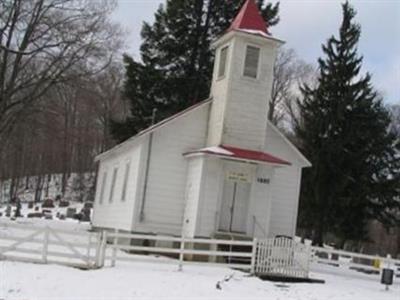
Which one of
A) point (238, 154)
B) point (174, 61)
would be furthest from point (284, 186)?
point (174, 61)

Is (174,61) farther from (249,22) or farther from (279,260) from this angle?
(279,260)

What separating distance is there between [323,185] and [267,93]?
1413 centimetres

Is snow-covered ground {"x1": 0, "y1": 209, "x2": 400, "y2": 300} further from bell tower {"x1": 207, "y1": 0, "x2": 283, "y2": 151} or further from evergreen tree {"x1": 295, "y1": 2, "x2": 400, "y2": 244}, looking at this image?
evergreen tree {"x1": 295, "y1": 2, "x2": 400, "y2": 244}

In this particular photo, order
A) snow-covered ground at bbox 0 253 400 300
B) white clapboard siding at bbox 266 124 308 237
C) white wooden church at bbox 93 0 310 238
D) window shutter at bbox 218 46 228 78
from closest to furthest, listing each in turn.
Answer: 1. snow-covered ground at bbox 0 253 400 300
2. white wooden church at bbox 93 0 310 238
3. window shutter at bbox 218 46 228 78
4. white clapboard siding at bbox 266 124 308 237

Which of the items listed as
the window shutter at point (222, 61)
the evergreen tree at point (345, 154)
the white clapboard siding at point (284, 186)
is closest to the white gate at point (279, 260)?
the white clapboard siding at point (284, 186)

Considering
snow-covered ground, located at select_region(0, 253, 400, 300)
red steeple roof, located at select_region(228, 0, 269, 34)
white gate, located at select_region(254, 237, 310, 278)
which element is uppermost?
red steeple roof, located at select_region(228, 0, 269, 34)

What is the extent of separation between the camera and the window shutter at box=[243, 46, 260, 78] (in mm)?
25500

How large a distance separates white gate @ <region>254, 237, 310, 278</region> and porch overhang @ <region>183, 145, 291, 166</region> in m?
Answer: 4.20

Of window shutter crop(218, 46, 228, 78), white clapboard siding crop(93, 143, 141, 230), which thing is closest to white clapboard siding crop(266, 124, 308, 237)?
window shutter crop(218, 46, 228, 78)

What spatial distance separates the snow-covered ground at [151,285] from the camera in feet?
49.3

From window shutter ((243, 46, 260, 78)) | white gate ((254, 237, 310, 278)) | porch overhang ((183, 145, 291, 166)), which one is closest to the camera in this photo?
white gate ((254, 237, 310, 278))

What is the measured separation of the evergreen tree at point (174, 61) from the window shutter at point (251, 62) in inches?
506

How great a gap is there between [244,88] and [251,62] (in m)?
1.14

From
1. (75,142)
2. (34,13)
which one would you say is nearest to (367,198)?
(34,13)
